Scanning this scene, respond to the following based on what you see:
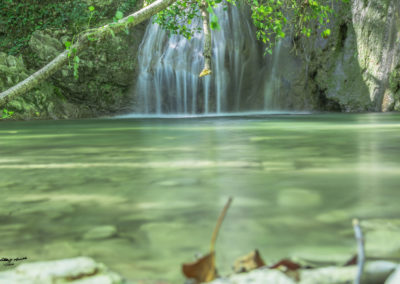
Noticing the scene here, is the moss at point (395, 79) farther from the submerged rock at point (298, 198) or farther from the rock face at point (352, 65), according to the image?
the submerged rock at point (298, 198)

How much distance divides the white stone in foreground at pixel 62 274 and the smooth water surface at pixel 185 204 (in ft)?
0.26

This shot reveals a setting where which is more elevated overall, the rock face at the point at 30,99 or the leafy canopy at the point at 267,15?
the leafy canopy at the point at 267,15

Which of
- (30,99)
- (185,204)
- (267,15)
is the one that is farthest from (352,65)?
(185,204)

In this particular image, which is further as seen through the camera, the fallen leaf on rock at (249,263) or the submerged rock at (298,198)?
the submerged rock at (298,198)

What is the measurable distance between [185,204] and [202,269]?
725 mm

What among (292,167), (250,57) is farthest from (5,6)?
(292,167)

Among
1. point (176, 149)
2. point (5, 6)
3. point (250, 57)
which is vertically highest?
point (5, 6)

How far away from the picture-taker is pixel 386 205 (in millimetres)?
1561

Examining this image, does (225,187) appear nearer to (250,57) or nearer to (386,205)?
(386,205)

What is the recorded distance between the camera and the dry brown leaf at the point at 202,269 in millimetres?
886

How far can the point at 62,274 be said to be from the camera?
0.91 metres

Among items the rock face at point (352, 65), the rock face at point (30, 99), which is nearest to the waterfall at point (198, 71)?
the rock face at point (352, 65)

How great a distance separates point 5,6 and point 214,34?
244 inches

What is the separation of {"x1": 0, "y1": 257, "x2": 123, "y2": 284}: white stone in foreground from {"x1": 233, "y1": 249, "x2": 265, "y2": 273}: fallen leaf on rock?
0.86ft
